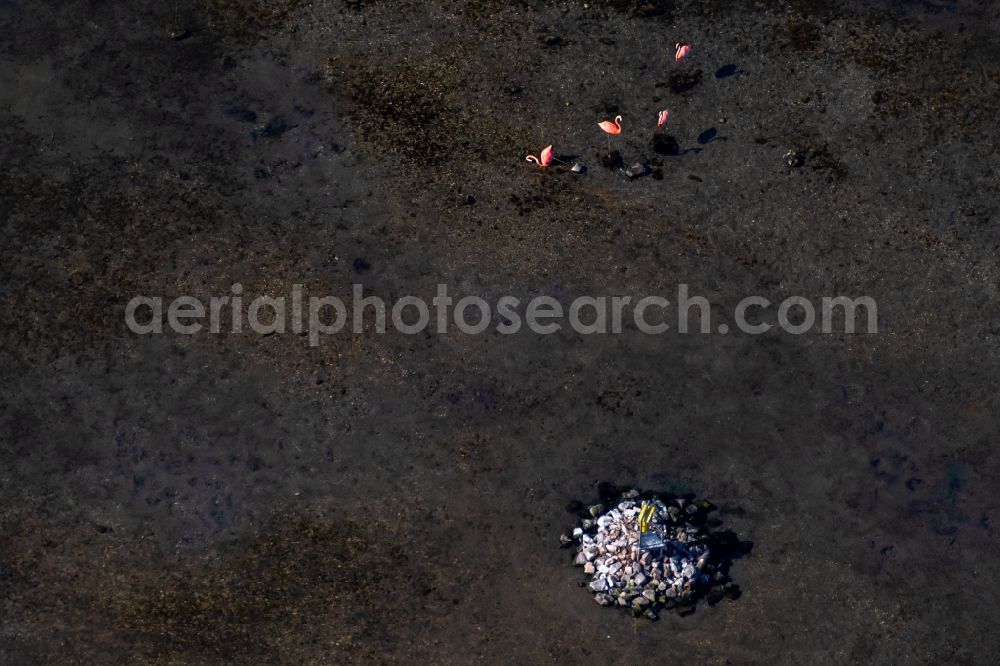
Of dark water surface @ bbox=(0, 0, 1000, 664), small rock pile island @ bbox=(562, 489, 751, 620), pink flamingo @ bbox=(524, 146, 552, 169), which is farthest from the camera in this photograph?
pink flamingo @ bbox=(524, 146, 552, 169)

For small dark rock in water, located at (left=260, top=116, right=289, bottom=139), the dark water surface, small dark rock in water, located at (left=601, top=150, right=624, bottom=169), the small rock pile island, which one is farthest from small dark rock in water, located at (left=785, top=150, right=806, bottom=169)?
small dark rock in water, located at (left=260, top=116, right=289, bottom=139)

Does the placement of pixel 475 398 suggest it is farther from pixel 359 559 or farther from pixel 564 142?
pixel 564 142

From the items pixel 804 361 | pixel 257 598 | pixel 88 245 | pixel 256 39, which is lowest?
pixel 257 598

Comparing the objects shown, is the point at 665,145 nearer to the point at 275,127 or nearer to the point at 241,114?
the point at 275,127

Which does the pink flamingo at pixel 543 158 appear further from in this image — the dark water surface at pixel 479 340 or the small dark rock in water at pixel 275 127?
the small dark rock in water at pixel 275 127

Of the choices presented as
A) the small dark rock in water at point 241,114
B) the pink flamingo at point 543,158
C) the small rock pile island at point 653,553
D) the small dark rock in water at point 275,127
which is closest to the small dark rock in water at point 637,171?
the pink flamingo at point 543,158

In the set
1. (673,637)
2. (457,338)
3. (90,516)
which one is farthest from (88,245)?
(673,637)

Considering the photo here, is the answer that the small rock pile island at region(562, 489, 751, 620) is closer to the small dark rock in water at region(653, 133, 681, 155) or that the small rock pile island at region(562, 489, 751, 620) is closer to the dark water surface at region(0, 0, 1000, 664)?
the dark water surface at region(0, 0, 1000, 664)
